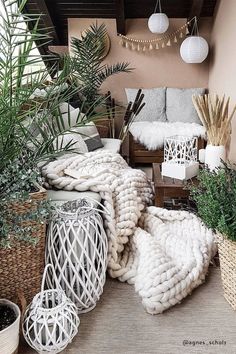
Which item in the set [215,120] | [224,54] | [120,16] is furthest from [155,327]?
[120,16]

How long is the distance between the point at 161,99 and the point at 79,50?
1279 millimetres

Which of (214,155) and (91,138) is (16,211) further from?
(91,138)

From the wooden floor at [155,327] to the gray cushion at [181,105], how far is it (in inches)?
117

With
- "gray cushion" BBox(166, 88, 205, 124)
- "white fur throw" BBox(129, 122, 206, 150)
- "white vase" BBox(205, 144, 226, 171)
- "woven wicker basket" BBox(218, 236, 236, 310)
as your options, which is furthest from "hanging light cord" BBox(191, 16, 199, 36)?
"woven wicker basket" BBox(218, 236, 236, 310)

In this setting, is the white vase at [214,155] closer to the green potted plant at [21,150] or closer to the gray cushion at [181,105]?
the green potted plant at [21,150]

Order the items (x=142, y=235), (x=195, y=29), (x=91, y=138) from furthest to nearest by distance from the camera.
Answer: (x=195, y=29)
(x=91, y=138)
(x=142, y=235)

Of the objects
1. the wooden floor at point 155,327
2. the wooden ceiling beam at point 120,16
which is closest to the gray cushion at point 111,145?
the wooden ceiling beam at point 120,16

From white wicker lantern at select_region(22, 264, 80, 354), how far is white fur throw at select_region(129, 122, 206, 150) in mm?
2756

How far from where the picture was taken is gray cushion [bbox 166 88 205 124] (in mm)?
4535

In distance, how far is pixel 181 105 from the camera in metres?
4.59

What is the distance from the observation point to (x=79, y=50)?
4.09 metres

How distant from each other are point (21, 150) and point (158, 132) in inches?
104

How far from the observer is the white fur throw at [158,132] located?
404cm

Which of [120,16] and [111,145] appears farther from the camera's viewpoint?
[120,16]
